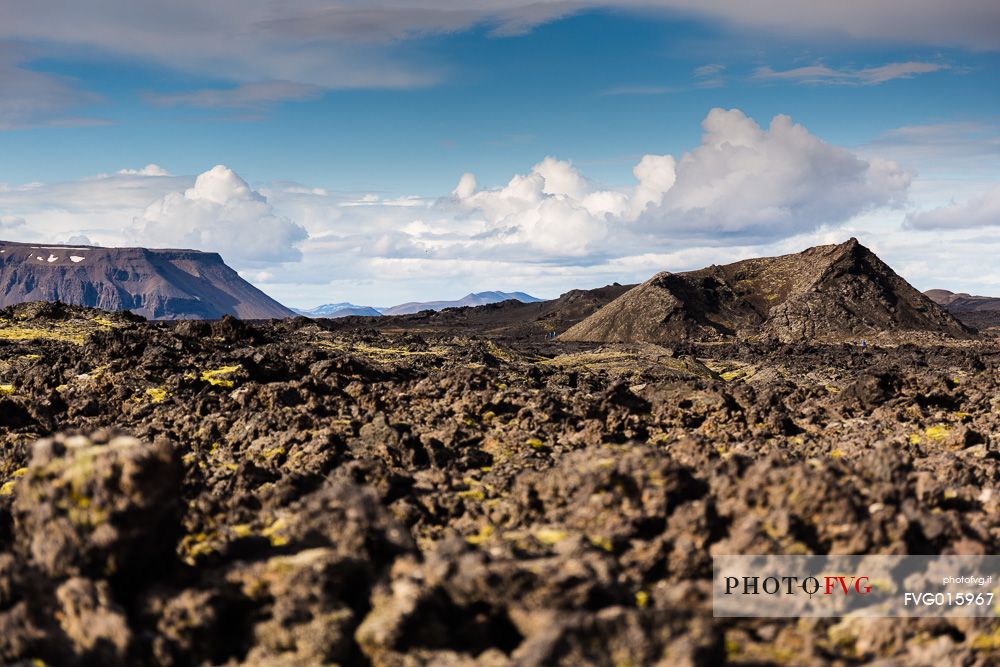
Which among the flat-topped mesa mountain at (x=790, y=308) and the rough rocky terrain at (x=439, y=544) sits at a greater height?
the flat-topped mesa mountain at (x=790, y=308)

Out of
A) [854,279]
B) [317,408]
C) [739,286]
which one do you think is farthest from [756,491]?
[739,286]

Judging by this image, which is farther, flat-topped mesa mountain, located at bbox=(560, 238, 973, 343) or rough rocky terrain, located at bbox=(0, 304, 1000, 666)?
flat-topped mesa mountain, located at bbox=(560, 238, 973, 343)

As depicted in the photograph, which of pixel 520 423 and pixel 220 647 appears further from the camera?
pixel 520 423

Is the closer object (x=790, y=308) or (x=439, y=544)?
(x=439, y=544)

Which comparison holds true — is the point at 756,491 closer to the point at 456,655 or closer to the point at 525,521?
the point at 525,521

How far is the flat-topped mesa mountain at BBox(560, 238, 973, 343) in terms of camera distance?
113188mm

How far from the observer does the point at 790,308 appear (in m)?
117

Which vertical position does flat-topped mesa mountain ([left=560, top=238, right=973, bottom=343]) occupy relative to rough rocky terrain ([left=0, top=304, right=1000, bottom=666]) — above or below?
above

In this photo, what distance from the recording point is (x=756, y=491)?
47.3ft

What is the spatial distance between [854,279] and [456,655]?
124170 mm

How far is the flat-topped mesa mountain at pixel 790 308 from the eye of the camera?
11319 centimetres

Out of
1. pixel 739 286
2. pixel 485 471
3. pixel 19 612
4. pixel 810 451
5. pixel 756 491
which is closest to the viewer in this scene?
pixel 19 612

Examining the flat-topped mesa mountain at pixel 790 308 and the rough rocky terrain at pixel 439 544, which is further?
the flat-topped mesa mountain at pixel 790 308

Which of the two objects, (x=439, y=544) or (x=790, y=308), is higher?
(x=790, y=308)
